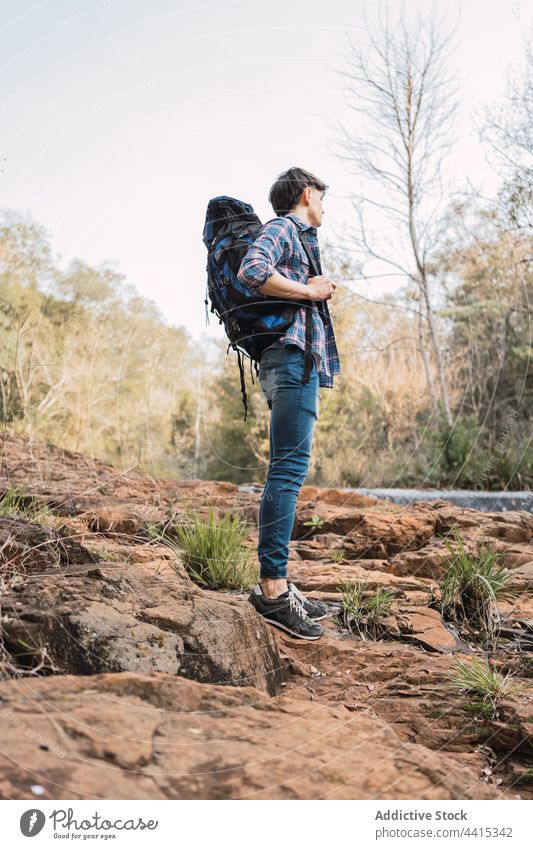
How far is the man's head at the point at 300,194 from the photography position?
3.20m

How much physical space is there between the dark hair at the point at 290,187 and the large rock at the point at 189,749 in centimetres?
211

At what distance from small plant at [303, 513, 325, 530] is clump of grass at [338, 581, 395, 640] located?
1809 millimetres

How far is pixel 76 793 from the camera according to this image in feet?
4.66

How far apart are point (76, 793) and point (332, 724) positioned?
0.70m

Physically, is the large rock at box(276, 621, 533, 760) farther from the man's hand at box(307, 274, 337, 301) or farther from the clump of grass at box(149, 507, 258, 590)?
the man's hand at box(307, 274, 337, 301)

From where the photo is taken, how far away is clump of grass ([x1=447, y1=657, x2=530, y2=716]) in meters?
2.61

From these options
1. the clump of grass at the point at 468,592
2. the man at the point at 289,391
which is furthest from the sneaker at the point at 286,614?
the clump of grass at the point at 468,592

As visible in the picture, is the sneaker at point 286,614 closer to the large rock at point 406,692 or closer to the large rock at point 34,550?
the large rock at point 406,692

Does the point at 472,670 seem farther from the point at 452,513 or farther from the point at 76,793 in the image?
the point at 452,513

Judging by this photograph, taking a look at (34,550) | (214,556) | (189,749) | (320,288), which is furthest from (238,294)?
(189,749)

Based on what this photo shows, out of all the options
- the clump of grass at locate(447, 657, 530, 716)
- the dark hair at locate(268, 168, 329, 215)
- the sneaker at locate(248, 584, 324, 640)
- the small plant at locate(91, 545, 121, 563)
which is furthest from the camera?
the small plant at locate(91, 545, 121, 563)

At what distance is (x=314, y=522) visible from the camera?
5484 mm

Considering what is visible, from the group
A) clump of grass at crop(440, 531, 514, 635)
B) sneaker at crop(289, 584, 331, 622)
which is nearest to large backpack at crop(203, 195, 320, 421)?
sneaker at crop(289, 584, 331, 622)

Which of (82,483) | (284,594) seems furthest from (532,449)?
(284,594)
